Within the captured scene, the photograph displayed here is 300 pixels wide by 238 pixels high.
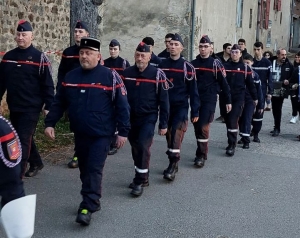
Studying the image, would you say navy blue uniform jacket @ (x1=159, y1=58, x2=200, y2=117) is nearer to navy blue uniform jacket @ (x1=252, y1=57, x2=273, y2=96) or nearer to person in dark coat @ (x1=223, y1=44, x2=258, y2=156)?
person in dark coat @ (x1=223, y1=44, x2=258, y2=156)

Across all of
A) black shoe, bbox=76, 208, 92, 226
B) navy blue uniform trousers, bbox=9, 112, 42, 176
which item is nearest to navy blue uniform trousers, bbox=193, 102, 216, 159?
navy blue uniform trousers, bbox=9, 112, 42, 176

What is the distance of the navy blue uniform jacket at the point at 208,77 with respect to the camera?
834cm

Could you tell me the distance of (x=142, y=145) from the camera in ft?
22.1

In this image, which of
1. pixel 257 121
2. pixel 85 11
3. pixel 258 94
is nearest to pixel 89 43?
pixel 85 11

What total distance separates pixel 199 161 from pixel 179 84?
1487 millimetres

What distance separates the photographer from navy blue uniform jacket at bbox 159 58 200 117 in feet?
24.8

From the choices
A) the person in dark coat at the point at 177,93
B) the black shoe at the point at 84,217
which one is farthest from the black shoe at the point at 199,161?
the black shoe at the point at 84,217

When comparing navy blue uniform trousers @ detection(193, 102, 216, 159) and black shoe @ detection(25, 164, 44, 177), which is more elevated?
navy blue uniform trousers @ detection(193, 102, 216, 159)

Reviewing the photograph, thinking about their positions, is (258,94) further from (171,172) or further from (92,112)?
(92,112)

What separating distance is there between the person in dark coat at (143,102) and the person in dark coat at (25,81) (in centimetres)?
106

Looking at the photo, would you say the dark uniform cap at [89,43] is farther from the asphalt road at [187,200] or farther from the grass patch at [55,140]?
the grass patch at [55,140]

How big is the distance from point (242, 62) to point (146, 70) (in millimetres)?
3333

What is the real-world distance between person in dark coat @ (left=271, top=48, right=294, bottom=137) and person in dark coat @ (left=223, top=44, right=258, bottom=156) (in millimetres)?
2145

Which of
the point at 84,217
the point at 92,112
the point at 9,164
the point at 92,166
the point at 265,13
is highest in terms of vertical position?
the point at 265,13
